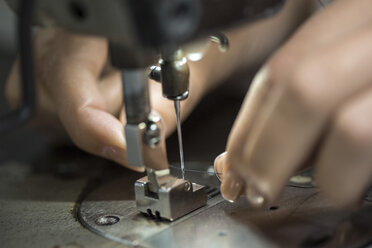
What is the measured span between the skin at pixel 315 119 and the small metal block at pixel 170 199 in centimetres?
10

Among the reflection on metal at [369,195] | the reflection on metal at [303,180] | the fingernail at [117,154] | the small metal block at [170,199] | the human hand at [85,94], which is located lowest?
the reflection on metal at [369,195]

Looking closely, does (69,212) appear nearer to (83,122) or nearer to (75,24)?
(83,122)

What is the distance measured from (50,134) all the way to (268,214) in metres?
A: 0.50

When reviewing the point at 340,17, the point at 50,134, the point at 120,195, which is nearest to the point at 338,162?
the point at 340,17

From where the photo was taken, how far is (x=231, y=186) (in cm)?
66

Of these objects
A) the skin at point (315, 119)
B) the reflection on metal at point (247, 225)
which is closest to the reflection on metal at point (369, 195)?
the reflection on metal at point (247, 225)

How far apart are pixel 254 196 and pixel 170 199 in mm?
100

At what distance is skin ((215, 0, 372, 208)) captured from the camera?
0.52 meters

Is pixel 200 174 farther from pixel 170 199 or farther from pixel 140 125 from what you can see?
pixel 140 125

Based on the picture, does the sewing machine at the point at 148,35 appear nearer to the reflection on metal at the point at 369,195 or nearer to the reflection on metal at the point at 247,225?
the reflection on metal at the point at 247,225

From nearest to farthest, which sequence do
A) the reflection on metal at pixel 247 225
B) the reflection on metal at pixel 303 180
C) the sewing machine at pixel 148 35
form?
the sewing machine at pixel 148 35
the reflection on metal at pixel 247 225
the reflection on metal at pixel 303 180

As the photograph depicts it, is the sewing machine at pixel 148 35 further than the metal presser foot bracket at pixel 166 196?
No

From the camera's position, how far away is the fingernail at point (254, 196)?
2.01 feet

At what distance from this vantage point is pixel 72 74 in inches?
34.5
